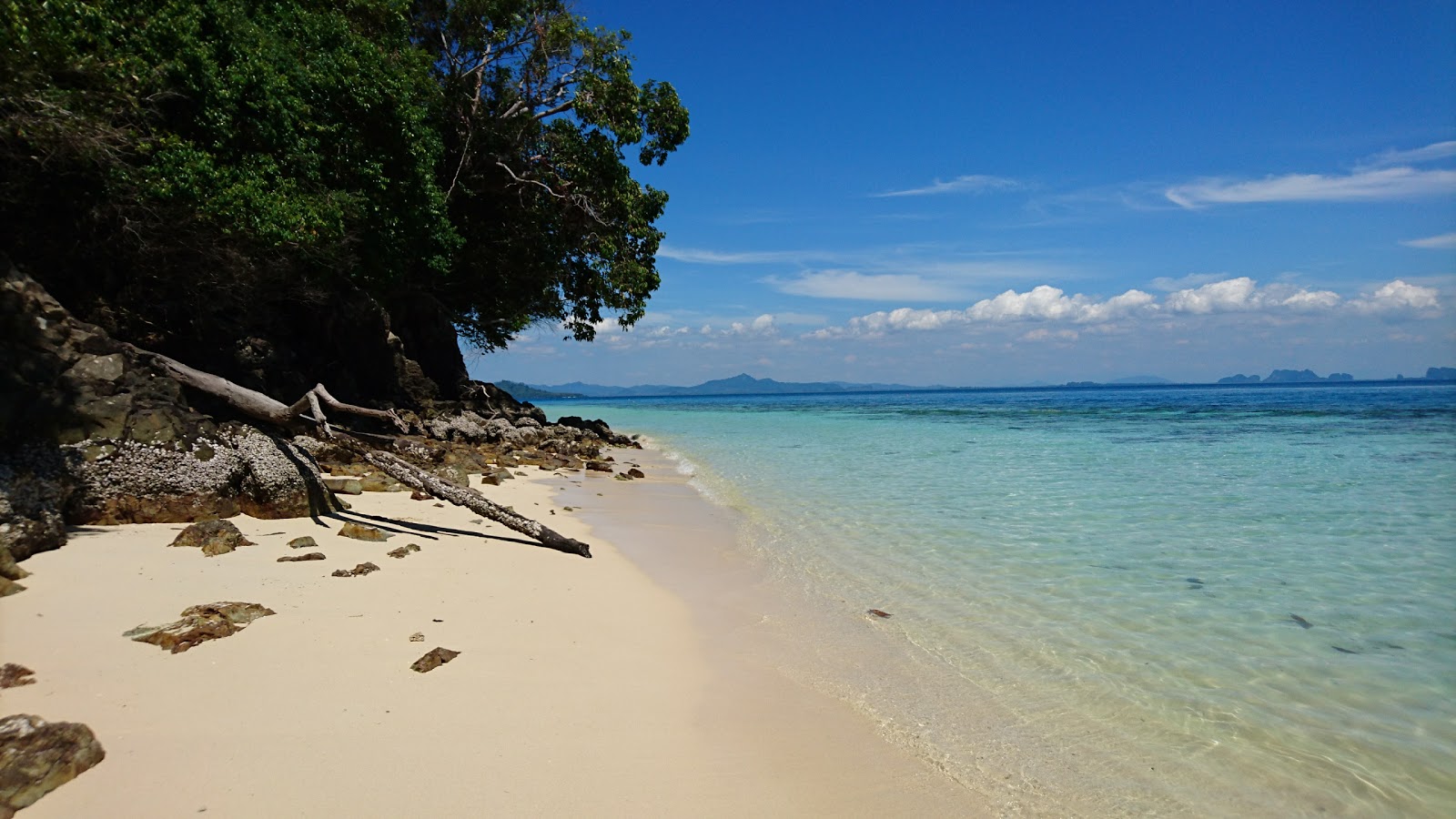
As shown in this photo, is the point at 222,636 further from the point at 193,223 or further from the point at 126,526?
the point at 193,223

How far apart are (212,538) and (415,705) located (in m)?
3.40

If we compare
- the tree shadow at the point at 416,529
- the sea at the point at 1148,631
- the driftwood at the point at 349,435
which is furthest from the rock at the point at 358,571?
the sea at the point at 1148,631

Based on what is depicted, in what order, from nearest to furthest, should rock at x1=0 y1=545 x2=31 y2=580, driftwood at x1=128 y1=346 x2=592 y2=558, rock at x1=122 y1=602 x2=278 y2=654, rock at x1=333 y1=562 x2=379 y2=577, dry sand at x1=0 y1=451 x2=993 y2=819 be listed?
dry sand at x1=0 y1=451 x2=993 y2=819 < rock at x1=122 y1=602 x2=278 y2=654 < rock at x1=0 y1=545 x2=31 y2=580 < rock at x1=333 y1=562 x2=379 y2=577 < driftwood at x1=128 y1=346 x2=592 y2=558

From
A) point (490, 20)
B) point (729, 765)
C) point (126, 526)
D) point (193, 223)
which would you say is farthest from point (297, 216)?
point (490, 20)

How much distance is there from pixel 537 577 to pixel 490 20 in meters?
17.1

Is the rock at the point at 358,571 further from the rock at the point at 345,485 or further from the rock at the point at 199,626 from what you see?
the rock at the point at 345,485

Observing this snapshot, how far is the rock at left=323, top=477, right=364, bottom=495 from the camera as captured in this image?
8219 mm

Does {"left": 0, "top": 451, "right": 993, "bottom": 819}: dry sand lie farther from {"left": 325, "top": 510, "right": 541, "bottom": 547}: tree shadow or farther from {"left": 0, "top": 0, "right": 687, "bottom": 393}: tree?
{"left": 0, "top": 0, "right": 687, "bottom": 393}: tree

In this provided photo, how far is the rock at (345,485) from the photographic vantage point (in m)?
8.22

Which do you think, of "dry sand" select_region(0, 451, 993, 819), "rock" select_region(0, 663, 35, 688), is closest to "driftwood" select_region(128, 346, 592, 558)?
"dry sand" select_region(0, 451, 993, 819)

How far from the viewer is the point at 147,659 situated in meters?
3.46

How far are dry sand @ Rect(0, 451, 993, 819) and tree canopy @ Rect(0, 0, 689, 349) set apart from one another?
16.6 ft

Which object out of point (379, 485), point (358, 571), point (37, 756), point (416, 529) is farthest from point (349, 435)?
point (37, 756)

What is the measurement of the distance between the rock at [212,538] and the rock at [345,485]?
248 cm
